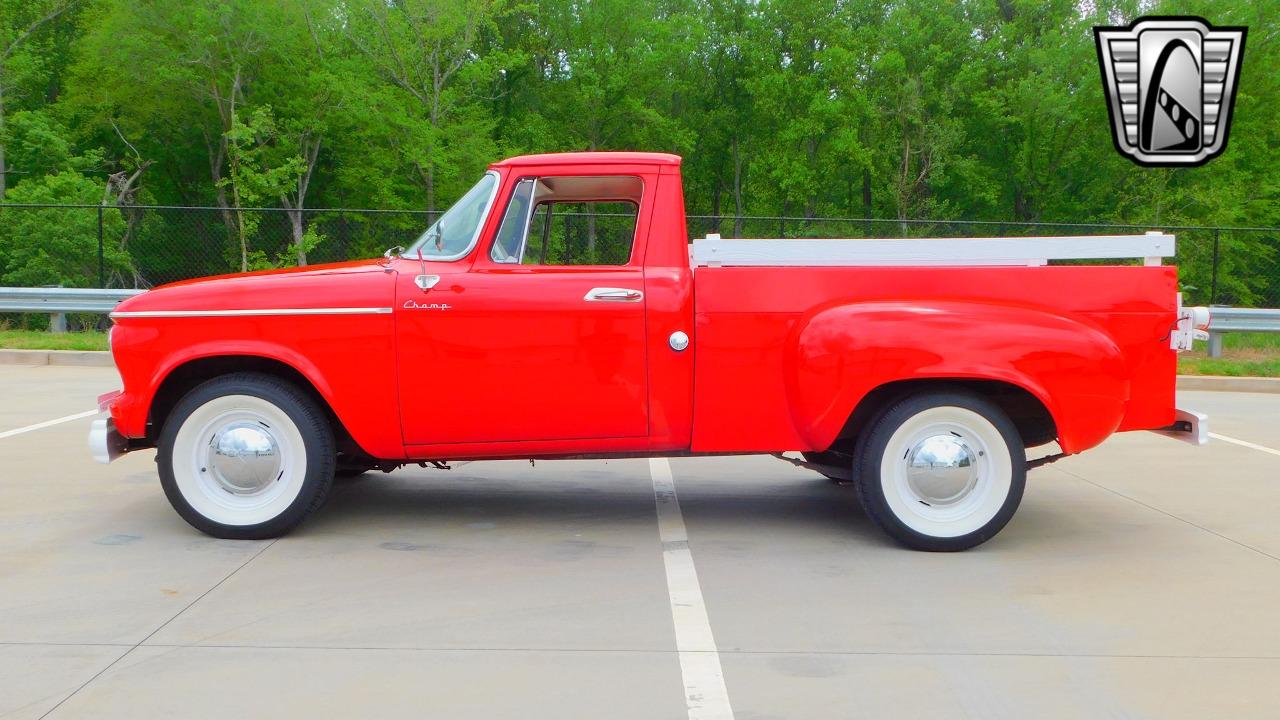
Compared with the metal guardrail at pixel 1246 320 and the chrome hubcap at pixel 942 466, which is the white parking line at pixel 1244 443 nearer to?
the chrome hubcap at pixel 942 466

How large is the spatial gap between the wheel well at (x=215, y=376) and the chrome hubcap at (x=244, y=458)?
0.31 meters

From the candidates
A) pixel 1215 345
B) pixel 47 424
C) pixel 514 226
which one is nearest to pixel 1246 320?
pixel 1215 345

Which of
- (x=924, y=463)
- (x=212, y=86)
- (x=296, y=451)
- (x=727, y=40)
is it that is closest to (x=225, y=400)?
(x=296, y=451)

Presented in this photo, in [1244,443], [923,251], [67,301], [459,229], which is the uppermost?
[459,229]

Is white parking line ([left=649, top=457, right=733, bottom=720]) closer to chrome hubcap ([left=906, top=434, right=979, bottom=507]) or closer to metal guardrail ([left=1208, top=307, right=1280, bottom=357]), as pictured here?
chrome hubcap ([left=906, top=434, right=979, bottom=507])

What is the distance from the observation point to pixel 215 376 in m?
5.95

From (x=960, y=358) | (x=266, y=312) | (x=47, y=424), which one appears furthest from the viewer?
(x=47, y=424)

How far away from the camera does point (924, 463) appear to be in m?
5.58

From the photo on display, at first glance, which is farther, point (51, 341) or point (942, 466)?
point (51, 341)

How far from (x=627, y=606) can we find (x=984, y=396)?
230 cm

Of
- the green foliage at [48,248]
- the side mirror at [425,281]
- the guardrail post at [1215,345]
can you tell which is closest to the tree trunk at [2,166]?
the green foliage at [48,248]

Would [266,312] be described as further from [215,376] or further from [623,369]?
[623,369]

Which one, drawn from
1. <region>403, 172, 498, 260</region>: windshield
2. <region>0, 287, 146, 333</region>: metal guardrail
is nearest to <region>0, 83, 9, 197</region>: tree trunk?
<region>0, 287, 146, 333</region>: metal guardrail

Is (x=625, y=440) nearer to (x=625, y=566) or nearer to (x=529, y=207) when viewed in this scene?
Answer: (x=625, y=566)
